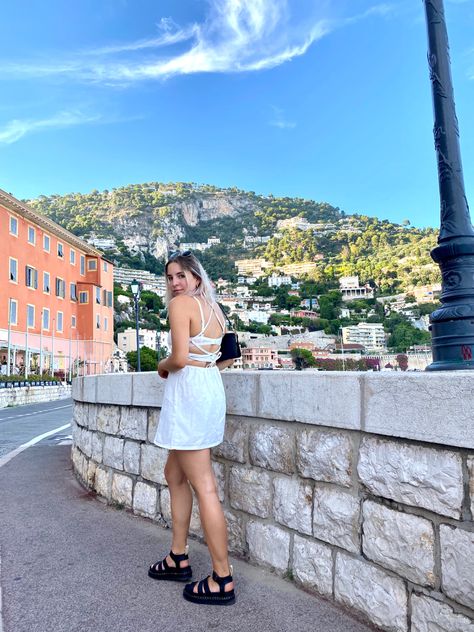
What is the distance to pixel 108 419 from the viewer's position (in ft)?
17.6

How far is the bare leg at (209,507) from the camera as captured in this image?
2859 mm

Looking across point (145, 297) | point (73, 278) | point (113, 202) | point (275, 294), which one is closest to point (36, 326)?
point (73, 278)

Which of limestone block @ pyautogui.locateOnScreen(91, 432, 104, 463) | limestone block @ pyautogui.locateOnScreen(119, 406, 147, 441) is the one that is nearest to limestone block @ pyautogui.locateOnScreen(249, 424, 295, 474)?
limestone block @ pyautogui.locateOnScreen(119, 406, 147, 441)

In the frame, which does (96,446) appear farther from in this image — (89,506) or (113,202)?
(113,202)

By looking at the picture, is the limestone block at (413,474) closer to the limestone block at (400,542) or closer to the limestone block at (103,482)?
the limestone block at (400,542)

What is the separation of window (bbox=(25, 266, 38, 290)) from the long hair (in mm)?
40835

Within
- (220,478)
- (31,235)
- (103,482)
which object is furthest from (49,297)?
(220,478)

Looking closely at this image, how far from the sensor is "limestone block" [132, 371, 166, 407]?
14.3ft

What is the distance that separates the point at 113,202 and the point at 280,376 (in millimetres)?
204370

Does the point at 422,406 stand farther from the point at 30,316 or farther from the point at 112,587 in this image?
the point at 30,316

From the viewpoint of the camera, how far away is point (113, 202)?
648 ft

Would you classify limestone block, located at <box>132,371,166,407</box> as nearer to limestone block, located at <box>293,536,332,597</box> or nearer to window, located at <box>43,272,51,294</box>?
limestone block, located at <box>293,536,332,597</box>

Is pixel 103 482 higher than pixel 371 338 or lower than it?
lower

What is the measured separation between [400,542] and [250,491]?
124cm
